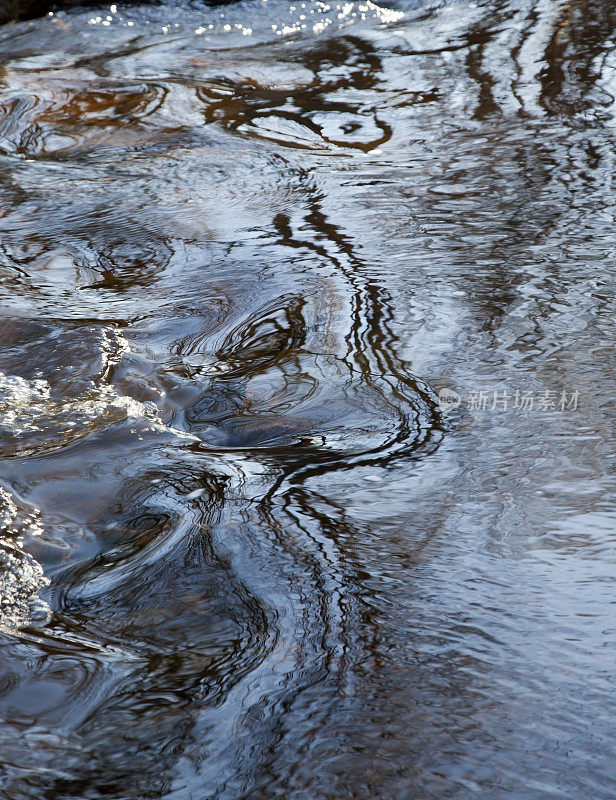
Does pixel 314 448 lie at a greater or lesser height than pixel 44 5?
lesser

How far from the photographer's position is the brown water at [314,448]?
1331mm

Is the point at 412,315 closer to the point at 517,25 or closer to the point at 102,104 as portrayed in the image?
the point at 102,104

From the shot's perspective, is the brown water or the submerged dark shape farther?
the submerged dark shape

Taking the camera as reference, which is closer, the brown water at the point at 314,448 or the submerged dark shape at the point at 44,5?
the brown water at the point at 314,448

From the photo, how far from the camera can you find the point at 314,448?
2.13 meters

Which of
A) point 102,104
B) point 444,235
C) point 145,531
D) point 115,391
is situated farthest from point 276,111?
point 145,531

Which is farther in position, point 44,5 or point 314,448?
point 44,5

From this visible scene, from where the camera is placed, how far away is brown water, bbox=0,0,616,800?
133cm

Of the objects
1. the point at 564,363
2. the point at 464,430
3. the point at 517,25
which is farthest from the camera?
the point at 517,25

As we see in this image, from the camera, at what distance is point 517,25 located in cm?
548

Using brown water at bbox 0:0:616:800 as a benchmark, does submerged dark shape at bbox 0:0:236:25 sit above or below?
above

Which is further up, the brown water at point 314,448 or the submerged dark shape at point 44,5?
the submerged dark shape at point 44,5

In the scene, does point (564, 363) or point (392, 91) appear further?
point (392, 91)

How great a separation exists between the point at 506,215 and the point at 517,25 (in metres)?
2.94
